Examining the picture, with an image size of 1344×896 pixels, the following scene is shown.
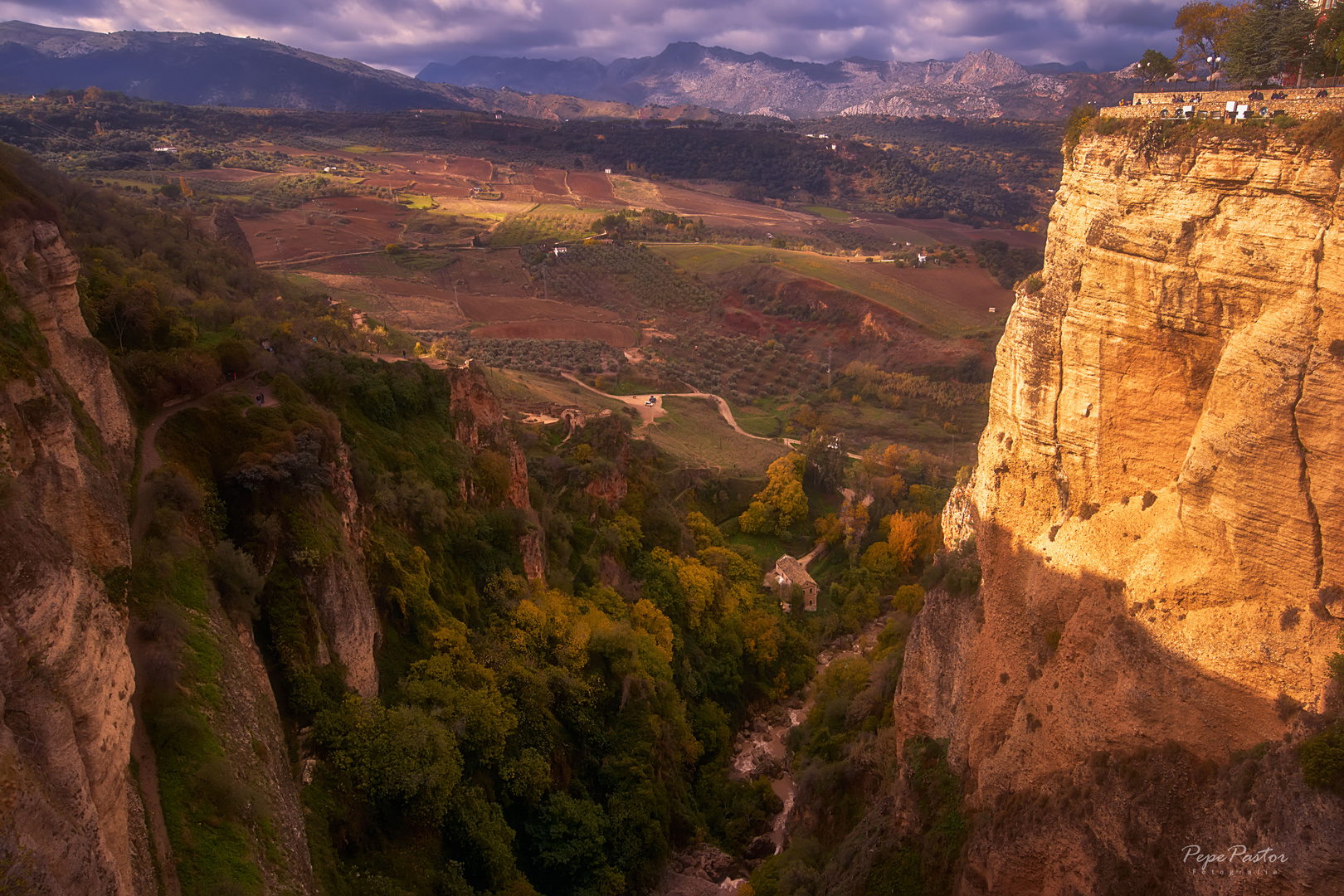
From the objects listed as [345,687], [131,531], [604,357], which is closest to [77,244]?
[131,531]

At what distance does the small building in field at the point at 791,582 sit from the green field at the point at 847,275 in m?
50.8

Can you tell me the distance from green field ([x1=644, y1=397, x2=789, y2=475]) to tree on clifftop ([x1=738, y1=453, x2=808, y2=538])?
3278 mm

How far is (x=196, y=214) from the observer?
58812 mm

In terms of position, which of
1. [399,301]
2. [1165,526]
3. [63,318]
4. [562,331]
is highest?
[63,318]

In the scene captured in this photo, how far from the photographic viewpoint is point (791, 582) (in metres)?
44.2

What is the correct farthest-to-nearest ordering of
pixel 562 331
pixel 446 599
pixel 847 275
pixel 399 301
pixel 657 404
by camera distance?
pixel 847 275
pixel 562 331
pixel 399 301
pixel 657 404
pixel 446 599

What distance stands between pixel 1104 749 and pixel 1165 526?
4.47m

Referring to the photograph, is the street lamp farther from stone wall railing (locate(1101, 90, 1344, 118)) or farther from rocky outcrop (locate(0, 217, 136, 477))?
rocky outcrop (locate(0, 217, 136, 477))

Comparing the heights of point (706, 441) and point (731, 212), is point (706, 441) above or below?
below

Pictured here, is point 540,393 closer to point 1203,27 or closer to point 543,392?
point 543,392

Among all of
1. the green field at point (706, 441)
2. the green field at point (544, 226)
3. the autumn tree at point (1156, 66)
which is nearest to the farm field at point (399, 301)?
the green field at point (544, 226)

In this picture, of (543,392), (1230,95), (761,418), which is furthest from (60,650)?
(761,418)

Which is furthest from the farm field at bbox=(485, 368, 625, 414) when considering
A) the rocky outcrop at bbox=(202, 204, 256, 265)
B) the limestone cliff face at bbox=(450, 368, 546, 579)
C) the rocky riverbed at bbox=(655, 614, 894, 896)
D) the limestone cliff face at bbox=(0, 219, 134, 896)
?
the limestone cliff face at bbox=(0, 219, 134, 896)

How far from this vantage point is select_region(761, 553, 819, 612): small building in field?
43.9 m
